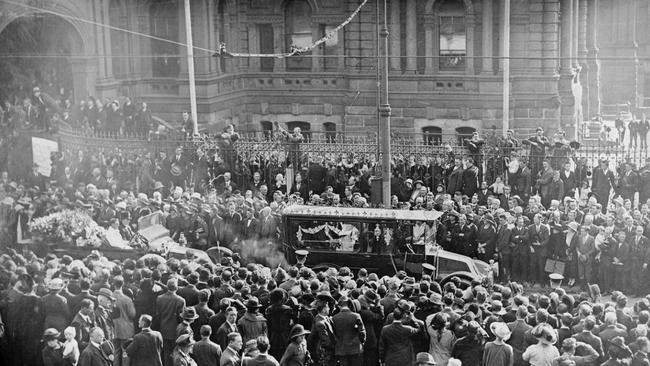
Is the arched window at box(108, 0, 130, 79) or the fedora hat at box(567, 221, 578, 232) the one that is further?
the arched window at box(108, 0, 130, 79)

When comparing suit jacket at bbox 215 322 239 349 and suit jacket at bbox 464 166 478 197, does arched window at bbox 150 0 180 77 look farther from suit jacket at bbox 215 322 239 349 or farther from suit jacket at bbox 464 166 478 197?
suit jacket at bbox 215 322 239 349

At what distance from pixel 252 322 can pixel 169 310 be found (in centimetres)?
165

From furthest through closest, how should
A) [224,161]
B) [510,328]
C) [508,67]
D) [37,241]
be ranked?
[508,67] → [224,161] → [37,241] → [510,328]

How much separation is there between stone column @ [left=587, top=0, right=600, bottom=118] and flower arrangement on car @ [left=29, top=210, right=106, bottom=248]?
86.7 feet

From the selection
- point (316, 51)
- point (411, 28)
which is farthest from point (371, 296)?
point (316, 51)

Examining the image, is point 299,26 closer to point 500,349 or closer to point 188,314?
point 188,314

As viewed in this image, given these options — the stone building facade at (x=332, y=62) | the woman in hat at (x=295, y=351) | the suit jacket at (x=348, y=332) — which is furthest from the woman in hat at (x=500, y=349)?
the stone building facade at (x=332, y=62)

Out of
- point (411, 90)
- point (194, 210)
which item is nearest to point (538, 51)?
point (411, 90)

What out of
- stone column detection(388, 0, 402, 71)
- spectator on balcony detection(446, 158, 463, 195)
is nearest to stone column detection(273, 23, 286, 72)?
stone column detection(388, 0, 402, 71)

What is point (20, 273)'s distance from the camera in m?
16.2

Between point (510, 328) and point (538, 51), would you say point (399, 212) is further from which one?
point (538, 51)

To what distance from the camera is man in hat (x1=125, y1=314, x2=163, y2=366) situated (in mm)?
14094

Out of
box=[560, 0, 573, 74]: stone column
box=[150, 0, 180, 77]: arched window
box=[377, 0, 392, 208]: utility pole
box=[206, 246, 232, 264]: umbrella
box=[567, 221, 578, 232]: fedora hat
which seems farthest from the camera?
box=[150, 0, 180, 77]: arched window

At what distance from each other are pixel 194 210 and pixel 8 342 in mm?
7348
